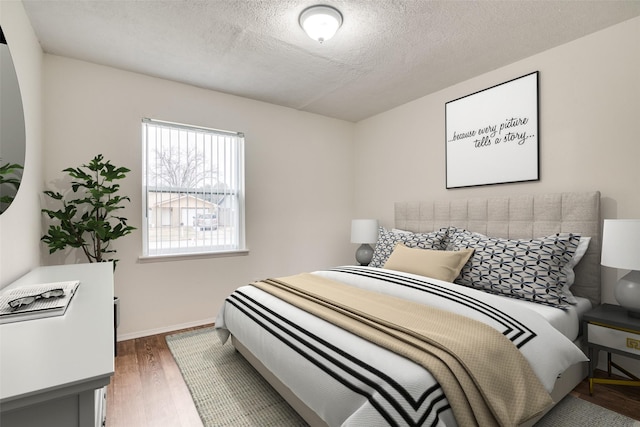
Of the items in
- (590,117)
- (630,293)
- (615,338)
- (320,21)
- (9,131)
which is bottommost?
(615,338)

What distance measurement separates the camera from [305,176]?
420 centimetres

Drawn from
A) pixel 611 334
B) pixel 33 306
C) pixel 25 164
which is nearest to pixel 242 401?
pixel 33 306

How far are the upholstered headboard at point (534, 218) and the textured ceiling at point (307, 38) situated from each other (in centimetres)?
125

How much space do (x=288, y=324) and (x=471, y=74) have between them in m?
2.87

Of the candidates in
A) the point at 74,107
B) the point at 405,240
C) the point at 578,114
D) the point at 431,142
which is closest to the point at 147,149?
the point at 74,107

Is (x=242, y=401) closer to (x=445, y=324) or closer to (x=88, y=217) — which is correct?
(x=445, y=324)

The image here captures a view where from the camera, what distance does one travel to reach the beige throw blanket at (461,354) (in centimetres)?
124

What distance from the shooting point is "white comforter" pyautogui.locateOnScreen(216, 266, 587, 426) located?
1.17 meters

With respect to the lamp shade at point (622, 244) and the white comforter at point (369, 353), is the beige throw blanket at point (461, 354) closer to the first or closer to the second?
the white comforter at point (369, 353)

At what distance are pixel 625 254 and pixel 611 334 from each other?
52 centimetres

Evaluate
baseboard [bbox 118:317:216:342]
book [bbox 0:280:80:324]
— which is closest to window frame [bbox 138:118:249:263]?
baseboard [bbox 118:317:216:342]

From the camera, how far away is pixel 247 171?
3.73m

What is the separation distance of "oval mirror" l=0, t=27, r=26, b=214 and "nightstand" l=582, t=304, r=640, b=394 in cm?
347

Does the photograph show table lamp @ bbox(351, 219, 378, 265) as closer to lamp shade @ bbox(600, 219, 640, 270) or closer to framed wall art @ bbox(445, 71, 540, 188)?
framed wall art @ bbox(445, 71, 540, 188)
